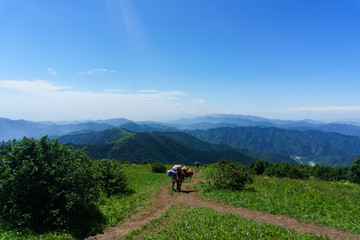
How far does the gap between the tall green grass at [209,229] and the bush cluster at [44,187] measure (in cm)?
352

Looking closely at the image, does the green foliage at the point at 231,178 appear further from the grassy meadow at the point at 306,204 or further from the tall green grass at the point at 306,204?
the tall green grass at the point at 306,204

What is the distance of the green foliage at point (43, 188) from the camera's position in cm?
845

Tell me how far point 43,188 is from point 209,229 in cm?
885

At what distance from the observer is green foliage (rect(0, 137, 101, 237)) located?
8453 mm

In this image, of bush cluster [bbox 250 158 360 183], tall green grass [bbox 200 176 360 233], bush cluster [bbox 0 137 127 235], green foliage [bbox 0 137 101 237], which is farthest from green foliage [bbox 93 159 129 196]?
bush cluster [bbox 250 158 360 183]

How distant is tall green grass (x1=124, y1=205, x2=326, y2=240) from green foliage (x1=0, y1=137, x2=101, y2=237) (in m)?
3.51

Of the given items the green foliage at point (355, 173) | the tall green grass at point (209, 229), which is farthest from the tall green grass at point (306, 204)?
the green foliage at point (355, 173)

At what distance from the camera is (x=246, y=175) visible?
18688mm

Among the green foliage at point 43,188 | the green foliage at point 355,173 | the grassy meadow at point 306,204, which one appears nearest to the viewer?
the green foliage at point 43,188

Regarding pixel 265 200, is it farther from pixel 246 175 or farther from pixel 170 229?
pixel 170 229

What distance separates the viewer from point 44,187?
9156mm

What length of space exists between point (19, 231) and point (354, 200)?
2232 cm

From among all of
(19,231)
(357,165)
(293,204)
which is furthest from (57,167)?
(357,165)

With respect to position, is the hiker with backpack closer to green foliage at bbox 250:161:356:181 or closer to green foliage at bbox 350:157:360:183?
green foliage at bbox 250:161:356:181
